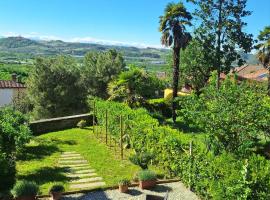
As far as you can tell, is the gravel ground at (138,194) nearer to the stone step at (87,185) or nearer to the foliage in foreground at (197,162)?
the foliage in foreground at (197,162)

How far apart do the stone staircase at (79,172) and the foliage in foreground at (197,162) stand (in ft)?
9.71

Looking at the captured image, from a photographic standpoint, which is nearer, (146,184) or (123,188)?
(123,188)

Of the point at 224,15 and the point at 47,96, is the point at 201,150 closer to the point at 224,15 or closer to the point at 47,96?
the point at 224,15

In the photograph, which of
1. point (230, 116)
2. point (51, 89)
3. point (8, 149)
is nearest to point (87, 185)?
point (8, 149)

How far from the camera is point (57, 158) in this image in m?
20.0

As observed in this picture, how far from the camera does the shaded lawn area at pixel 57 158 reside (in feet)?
53.5

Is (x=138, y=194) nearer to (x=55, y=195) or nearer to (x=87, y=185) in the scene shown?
(x=87, y=185)

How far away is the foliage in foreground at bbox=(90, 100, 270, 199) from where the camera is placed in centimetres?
1095

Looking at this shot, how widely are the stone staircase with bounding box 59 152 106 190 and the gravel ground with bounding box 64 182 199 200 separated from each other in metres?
0.66

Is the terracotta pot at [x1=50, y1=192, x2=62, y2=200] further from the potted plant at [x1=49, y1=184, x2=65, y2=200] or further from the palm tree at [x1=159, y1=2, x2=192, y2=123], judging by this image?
the palm tree at [x1=159, y1=2, x2=192, y2=123]

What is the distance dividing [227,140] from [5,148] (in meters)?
8.71

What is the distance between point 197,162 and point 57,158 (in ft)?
28.6

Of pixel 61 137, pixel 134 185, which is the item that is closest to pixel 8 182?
pixel 134 185

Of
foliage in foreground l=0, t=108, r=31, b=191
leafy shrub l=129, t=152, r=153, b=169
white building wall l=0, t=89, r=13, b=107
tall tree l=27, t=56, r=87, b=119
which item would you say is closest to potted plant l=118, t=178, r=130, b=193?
leafy shrub l=129, t=152, r=153, b=169
